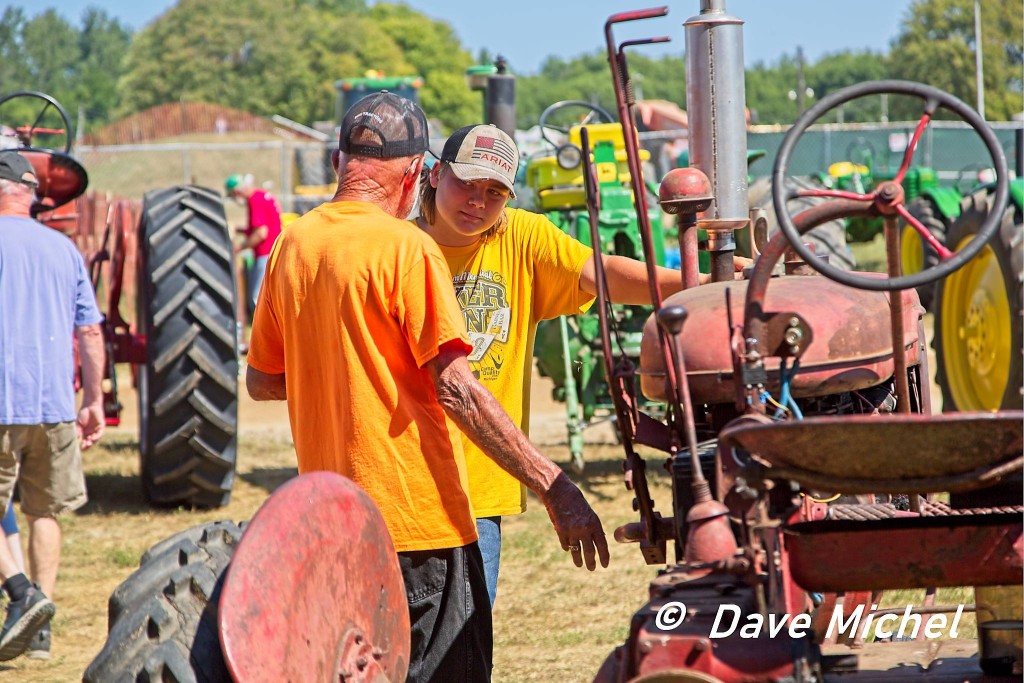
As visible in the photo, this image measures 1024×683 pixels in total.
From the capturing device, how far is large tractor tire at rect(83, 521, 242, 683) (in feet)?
8.04

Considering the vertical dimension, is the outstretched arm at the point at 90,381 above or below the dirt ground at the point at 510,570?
above

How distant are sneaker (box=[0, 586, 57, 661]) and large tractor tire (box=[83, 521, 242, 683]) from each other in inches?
85.2

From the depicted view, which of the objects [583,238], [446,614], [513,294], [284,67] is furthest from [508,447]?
[284,67]

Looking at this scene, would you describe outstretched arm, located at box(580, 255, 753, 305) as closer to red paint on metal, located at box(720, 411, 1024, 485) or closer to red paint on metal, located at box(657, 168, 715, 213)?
red paint on metal, located at box(657, 168, 715, 213)

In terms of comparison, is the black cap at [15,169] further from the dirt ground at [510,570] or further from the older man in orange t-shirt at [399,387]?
the older man in orange t-shirt at [399,387]

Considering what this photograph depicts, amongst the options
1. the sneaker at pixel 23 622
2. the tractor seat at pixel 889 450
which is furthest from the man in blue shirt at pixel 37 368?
the tractor seat at pixel 889 450

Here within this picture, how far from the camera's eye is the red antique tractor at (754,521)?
2.16m

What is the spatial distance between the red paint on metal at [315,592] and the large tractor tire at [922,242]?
883 cm

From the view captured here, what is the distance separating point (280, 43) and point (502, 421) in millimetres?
68998

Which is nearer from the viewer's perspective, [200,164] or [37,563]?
[37,563]

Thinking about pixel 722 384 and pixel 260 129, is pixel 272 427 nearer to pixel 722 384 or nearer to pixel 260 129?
pixel 722 384

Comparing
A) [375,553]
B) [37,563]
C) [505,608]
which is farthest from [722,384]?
[37,563]

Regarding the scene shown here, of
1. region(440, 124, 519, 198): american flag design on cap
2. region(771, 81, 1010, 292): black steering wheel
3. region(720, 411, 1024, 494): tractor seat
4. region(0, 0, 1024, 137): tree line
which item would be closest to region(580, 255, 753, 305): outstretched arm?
region(440, 124, 519, 198): american flag design on cap

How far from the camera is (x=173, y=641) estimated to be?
8.16 ft
